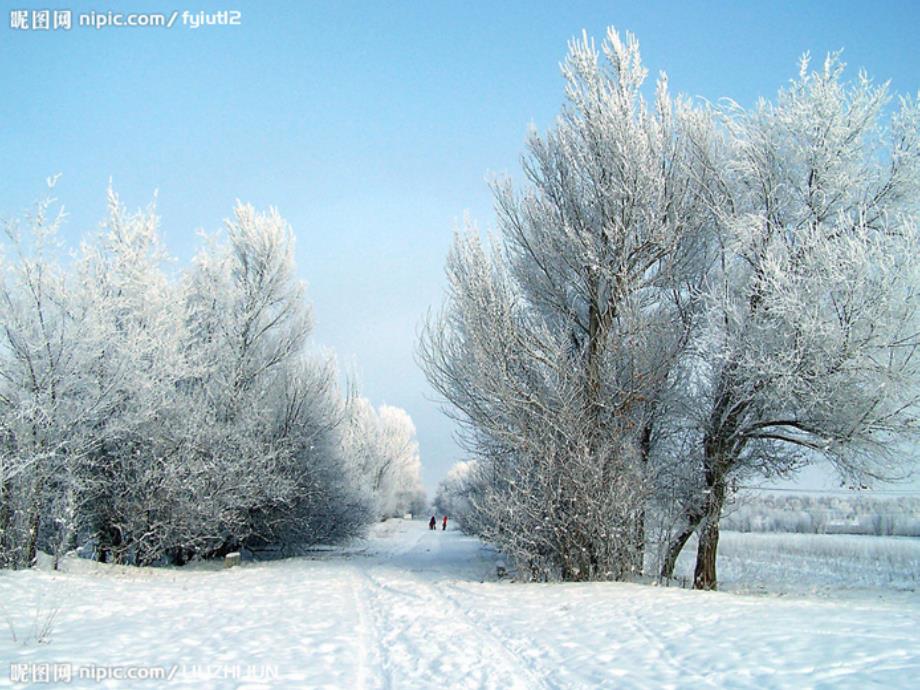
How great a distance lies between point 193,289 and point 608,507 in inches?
477

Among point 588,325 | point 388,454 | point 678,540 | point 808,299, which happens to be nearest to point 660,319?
point 588,325

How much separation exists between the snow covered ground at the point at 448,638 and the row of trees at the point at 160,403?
8.27 ft

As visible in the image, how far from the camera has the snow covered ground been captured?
4.78m

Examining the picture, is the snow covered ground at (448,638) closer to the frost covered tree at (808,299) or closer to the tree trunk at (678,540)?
the tree trunk at (678,540)

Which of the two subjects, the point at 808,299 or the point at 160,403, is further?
the point at 160,403

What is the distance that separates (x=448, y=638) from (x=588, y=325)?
7.46 meters

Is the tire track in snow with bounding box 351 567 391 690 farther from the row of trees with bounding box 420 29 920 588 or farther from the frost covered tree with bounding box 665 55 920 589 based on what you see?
the frost covered tree with bounding box 665 55 920 589

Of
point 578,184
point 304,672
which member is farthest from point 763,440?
point 304,672

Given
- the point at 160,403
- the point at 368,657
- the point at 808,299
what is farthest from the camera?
the point at 160,403

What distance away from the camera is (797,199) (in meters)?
11.6

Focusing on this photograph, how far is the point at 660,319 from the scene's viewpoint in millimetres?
11633

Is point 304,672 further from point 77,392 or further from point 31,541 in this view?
point 77,392

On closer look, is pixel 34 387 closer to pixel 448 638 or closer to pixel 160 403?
pixel 160 403

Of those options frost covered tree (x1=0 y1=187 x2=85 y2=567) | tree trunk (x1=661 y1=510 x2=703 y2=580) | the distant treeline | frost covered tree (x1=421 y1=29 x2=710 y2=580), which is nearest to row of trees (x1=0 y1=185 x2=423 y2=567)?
frost covered tree (x1=0 y1=187 x2=85 y2=567)
